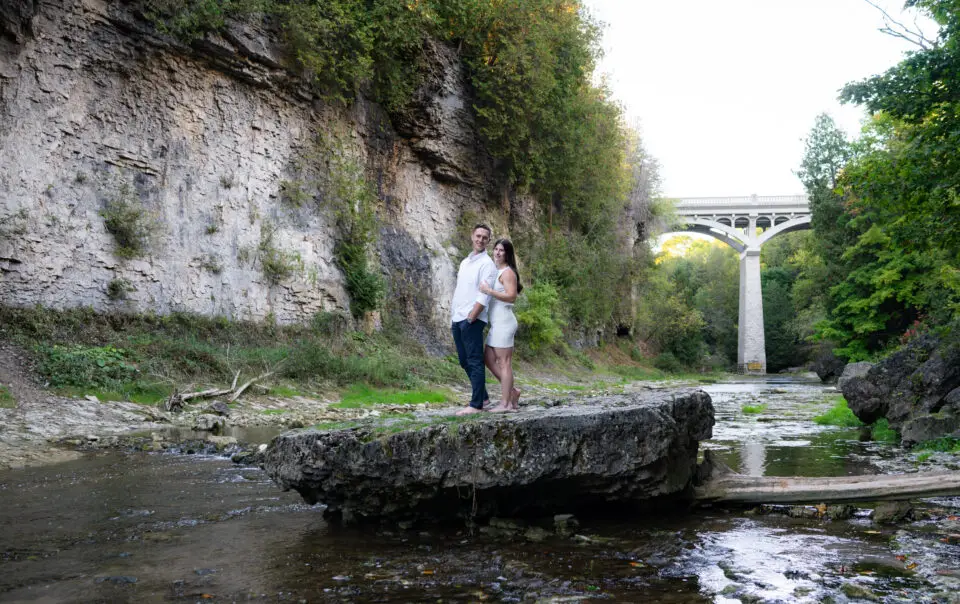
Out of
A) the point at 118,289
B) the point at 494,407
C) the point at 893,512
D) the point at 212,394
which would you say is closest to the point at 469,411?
the point at 494,407

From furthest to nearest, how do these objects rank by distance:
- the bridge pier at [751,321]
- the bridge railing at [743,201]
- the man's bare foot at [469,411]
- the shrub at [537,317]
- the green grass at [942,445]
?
the bridge railing at [743,201] < the bridge pier at [751,321] < the shrub at [537,317] < the green grass at [942,445] < the man's bare foot at [469,411]

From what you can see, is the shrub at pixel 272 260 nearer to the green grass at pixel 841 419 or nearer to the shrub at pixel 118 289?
the shrub at pixel 118 289

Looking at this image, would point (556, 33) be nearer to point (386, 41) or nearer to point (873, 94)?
point (386, 41)

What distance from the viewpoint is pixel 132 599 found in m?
3.72

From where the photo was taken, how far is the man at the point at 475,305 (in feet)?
21.6

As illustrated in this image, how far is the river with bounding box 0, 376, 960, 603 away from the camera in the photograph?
12.7ft

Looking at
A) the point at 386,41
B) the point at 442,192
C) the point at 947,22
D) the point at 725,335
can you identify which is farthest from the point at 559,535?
the point at 725,335

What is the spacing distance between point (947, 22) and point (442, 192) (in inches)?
782

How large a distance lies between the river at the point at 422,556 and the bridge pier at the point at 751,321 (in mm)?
59988

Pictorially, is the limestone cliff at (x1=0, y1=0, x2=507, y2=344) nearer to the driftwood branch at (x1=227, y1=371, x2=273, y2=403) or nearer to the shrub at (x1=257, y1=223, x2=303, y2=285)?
the shrub at (x1=257, y1=223, x2=303, y2=285)

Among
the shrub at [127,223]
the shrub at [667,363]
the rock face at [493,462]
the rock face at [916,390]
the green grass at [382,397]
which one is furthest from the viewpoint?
the shrub at [667,363]

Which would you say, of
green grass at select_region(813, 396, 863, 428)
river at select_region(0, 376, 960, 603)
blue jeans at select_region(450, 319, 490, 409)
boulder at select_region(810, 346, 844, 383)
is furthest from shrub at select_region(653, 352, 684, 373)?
blue jeans at select_region(450, 319, 490, 409)

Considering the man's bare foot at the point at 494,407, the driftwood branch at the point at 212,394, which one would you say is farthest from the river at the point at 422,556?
the driftwood branch at the point at 212,394

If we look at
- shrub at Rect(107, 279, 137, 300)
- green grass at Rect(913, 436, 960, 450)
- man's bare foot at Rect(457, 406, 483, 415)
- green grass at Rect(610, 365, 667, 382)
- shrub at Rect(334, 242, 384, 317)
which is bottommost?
green grass at Rect(610, 365, 667, 382)
